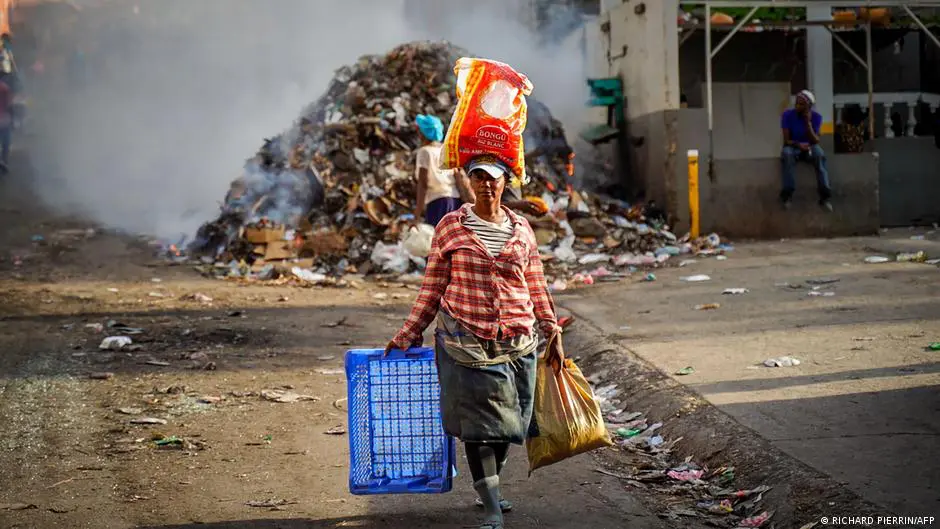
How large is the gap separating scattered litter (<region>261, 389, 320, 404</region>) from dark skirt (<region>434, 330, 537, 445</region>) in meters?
2.82

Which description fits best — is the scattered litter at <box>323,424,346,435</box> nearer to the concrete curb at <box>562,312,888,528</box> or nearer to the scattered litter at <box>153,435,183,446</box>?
the scattered litter at <box>153,435,183,446</box>

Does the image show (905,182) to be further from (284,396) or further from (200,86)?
(200,86)

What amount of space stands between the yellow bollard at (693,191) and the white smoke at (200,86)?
6049 millimetres

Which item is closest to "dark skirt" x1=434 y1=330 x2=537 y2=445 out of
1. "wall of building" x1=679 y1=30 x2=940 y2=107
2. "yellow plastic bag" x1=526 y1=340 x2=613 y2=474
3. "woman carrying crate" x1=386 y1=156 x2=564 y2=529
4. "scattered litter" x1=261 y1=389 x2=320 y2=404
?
"woman carrying crate" x1=386 y1=156 x2=564 y2=529

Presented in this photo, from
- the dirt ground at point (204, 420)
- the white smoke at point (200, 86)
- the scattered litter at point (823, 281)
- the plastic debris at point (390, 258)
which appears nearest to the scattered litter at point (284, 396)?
the dirt ground at point (204, 420)

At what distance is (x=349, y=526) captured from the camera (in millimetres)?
4242

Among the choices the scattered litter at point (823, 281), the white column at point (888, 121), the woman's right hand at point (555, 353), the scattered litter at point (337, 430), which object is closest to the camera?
the woman's right hand at point (555, 353)

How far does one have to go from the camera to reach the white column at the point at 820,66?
17453 mm

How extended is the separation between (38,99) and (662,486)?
25.9 m

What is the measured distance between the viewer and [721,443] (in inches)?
198

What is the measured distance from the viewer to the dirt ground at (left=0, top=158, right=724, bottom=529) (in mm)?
4453

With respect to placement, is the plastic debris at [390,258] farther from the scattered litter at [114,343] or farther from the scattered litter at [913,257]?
the scattered litter at [913,257]

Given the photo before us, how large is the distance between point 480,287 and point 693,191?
10613 millimetres

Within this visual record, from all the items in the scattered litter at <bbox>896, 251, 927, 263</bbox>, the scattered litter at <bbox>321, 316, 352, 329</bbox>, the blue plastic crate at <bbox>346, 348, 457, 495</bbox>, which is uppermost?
the blue plastic crate at <bbox>346, 348, 457, 495</bbox>
